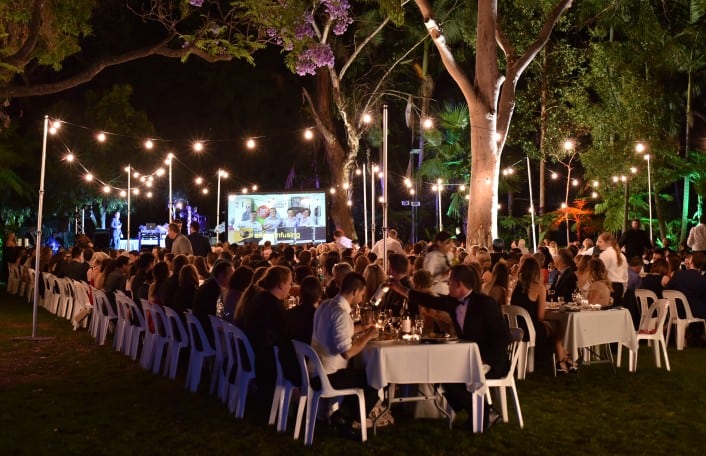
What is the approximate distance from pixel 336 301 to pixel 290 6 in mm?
7589

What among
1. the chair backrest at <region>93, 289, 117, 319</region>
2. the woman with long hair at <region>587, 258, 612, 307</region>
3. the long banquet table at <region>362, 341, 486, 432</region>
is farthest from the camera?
the chair backrest at <region>93, 289, 117, 319</region>

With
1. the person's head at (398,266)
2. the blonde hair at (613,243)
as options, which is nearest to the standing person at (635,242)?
the blonde hair at (613,243)

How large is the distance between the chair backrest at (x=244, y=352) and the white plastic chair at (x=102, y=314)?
4.73 metres

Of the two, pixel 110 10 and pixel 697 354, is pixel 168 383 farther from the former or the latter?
pixel 110 10

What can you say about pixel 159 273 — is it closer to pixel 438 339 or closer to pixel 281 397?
pixel 281 397

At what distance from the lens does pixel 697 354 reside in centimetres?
1011

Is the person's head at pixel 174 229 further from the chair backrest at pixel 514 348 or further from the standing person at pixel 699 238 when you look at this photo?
the standing person at pixel 699 238

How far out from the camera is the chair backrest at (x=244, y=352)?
673 centimetres

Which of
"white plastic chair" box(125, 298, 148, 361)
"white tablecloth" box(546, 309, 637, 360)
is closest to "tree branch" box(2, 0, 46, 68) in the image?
"white plastic chair" box(125, 298, 148, 361)

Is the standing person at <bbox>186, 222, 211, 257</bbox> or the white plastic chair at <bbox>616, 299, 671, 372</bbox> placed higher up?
the standing person at <bbox>186, 222, 211, 257</bbox>

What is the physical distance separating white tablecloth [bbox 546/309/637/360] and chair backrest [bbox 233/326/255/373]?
327 cm

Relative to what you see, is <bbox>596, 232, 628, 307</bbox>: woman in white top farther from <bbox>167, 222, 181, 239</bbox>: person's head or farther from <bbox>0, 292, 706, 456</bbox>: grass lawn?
<bbox>167, 222, 181, 239</bbox>: person's head

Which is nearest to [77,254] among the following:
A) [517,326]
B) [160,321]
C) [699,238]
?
[160,321]

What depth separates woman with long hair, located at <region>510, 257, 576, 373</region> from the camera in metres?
8.30
